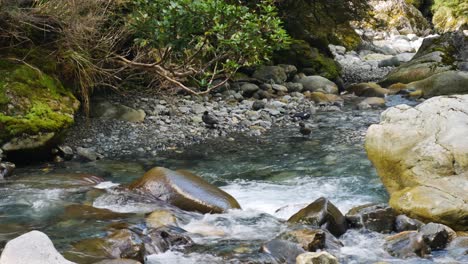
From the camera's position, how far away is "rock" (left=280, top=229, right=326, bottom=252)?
4613 mm

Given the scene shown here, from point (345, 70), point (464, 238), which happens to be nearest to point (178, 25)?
point (464, 238)

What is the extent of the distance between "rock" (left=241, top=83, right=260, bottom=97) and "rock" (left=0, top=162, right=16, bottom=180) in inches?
267

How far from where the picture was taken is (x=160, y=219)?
525 cm

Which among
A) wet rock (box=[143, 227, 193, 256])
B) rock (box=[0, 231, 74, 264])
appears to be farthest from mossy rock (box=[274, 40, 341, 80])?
rock (box=[0, 231, 74, 264])

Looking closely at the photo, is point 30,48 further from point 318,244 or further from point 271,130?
point 318,244

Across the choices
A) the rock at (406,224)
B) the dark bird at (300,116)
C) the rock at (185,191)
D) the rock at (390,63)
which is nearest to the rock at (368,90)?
the dark bird at (300,116)

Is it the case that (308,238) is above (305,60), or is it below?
below

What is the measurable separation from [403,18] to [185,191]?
26311 mm

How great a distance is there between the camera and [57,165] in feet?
25.1

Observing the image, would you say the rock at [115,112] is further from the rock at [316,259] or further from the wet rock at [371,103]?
the rock at [316,259]

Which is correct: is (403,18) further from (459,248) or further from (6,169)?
(459,248)

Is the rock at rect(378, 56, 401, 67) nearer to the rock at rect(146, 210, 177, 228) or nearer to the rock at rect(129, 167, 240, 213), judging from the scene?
the rock at rect(129, 167, 240, 213)

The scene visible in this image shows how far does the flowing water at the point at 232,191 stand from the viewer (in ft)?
15.9

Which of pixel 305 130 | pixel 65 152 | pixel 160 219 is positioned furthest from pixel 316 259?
pixel 305 130
